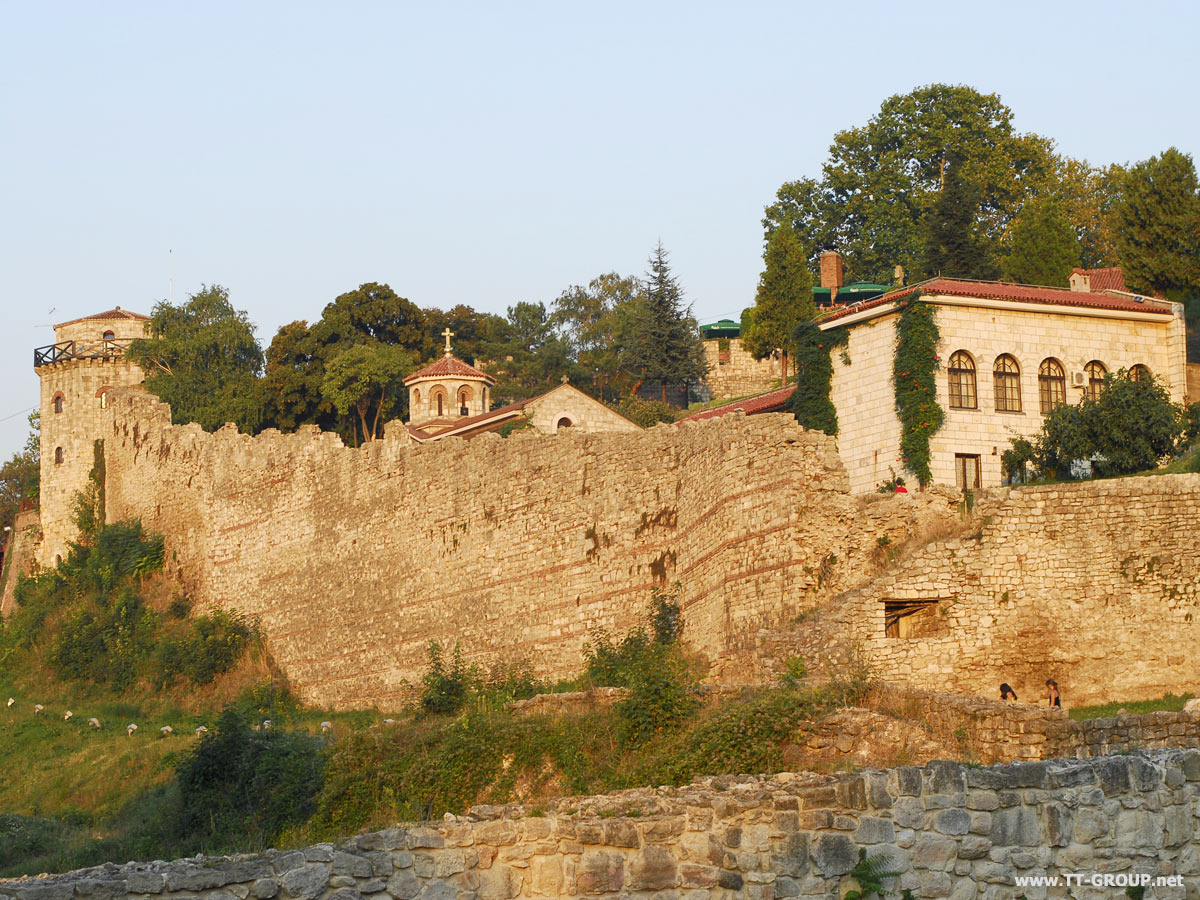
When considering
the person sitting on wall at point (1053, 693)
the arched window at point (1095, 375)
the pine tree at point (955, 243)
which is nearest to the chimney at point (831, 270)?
the pine tree at point (955, 243)

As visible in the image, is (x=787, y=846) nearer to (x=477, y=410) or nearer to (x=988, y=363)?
(x=988, y=363)

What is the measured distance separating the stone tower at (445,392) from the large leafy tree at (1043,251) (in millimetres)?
14124

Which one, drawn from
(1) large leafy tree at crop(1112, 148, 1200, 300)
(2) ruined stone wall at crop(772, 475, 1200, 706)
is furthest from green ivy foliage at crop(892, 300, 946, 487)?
(1) large leafy tree at crop(1112, 148, 1200, 300)

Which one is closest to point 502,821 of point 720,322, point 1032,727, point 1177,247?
point 1032,727

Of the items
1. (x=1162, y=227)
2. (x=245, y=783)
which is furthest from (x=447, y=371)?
(x=245, y=783)

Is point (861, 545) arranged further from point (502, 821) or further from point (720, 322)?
point (720, 322)

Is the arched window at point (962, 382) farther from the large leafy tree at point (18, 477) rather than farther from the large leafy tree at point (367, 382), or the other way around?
the large leafy tree at point (18, 477)

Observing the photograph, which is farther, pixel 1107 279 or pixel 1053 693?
pixel 1107 279

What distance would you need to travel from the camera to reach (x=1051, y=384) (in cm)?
2898

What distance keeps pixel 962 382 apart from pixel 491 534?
8446 millimetres

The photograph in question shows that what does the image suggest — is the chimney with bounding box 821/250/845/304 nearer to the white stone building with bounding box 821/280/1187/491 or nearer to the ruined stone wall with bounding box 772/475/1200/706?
the white stone building with bounding box 821/280/1187/491

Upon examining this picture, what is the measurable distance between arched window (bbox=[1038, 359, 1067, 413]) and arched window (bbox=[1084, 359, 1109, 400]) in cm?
48

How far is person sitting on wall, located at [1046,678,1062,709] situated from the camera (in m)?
18.7

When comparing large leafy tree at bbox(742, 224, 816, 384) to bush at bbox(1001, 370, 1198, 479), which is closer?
bush at bbox(1001, 370, 1198, 479)
